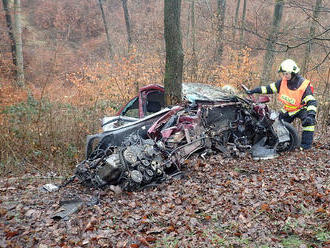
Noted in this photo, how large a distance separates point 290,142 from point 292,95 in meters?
1.10

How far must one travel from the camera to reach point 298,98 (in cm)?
653

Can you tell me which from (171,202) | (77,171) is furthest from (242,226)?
(77,171)

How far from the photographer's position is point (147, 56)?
11.5 meters

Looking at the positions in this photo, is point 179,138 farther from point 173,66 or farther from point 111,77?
point 111,77

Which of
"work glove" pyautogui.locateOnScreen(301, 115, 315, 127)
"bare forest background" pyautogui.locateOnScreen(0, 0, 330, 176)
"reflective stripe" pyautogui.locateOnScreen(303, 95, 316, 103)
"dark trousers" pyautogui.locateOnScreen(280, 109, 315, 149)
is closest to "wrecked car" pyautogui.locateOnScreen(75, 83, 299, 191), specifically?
"dark trousers" pyautogui.locateOnScreen(280, 109, 315, 149)

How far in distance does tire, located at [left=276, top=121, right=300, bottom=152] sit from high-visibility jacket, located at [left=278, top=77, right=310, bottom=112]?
0.43 m

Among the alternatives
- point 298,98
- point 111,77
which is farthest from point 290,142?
point 111,77

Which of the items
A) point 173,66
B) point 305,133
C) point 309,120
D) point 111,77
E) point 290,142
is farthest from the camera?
point 111,77

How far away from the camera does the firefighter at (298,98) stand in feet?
20.6

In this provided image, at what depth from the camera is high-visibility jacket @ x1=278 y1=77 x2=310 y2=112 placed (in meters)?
6.42

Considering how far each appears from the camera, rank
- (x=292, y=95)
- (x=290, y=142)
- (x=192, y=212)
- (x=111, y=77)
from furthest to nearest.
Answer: (x=111, y=77) < (x=290, y=142) < (x=292, y=95) < (x=192, y=212)

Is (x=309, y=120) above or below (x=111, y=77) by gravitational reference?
below

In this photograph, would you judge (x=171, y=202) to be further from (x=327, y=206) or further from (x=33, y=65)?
(x=33, y=65)

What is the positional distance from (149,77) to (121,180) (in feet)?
20.7
